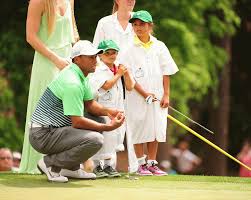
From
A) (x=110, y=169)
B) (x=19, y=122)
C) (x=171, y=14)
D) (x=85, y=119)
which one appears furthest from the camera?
(x=19, y=122)

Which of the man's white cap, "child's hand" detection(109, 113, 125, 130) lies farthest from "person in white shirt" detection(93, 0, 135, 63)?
"child's hand" detection(109, 113, 125, 130)

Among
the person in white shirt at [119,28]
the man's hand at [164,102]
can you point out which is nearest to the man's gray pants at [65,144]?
the man's hand at [164,102]

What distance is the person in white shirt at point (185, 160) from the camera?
2450 cm

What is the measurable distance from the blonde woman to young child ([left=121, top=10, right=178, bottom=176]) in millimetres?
626

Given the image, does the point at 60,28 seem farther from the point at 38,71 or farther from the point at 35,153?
the point at 35,153

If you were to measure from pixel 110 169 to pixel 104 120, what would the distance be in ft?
1.70

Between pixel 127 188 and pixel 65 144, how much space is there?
2.27ft

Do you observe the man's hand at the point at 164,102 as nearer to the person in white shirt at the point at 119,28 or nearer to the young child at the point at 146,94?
the young child at the point at 146,94

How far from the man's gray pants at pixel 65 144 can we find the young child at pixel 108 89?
53 centimetres

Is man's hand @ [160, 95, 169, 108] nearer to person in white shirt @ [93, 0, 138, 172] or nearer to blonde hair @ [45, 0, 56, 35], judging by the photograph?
person in white shirt @ [93, 0, 138, 172]

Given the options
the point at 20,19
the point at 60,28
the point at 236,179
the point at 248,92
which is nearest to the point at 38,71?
the point at 60,28

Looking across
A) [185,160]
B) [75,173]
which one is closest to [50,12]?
[75,173]

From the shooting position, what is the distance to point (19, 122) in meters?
18.9

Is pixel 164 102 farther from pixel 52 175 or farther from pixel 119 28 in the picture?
pixel 52 175
